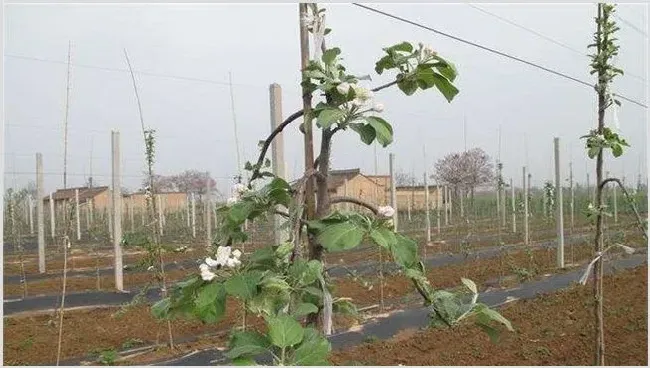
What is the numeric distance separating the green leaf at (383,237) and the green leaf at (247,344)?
0.26m

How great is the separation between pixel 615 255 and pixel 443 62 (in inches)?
345

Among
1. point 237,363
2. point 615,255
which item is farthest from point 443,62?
point 615,255

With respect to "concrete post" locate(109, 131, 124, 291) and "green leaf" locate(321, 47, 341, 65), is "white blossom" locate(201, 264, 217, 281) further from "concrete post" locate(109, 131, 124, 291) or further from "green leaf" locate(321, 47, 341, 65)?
"concrete post" locate(109, 131, 124, 291)

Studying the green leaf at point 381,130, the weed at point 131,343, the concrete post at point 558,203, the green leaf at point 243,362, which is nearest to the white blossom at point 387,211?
the green leaf at point 381,130

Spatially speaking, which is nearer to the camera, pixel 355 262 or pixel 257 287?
pixel 257 287

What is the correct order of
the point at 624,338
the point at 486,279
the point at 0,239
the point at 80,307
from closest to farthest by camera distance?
the point at 0,239, the point at 624,338, the point at 80,307, the point at 486,279

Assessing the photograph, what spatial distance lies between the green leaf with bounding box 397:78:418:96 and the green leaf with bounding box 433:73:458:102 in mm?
42

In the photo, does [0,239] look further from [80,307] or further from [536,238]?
[536,238]

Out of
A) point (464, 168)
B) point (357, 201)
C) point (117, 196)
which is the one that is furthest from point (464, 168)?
point (357, 201)

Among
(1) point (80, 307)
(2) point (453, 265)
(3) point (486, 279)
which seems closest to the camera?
(1) point (80, 307)

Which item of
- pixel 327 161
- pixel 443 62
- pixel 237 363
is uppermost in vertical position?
pixel 443 62

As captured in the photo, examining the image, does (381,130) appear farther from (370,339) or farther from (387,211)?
(370,339)

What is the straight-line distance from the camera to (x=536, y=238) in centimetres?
1270

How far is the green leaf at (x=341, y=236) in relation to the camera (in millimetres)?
944
